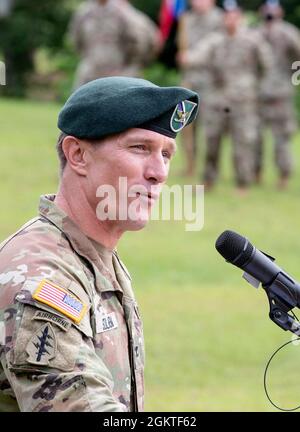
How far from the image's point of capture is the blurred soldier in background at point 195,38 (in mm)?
15695

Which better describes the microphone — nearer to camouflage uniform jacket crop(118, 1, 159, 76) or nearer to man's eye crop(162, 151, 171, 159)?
man's eye crop(162, 151, 171, 159)

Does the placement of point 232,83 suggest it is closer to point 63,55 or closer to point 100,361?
point 100,361

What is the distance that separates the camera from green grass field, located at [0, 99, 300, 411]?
25.0 ft

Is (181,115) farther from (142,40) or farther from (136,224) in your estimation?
(142,40)

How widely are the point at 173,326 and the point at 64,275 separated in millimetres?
6689

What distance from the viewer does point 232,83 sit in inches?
600

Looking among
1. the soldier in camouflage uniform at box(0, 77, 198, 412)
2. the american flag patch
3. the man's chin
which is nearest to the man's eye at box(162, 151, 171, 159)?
the soldier in camouflage uniform at box(0, 77, 198, 412)

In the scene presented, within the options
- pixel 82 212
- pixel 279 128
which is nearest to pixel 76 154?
pixel 82 212

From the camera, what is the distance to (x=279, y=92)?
651 inches

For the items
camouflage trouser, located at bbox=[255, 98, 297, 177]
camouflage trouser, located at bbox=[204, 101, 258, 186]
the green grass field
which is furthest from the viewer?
camouflage trouser, located at bbox=[255, 98, 297, 177]

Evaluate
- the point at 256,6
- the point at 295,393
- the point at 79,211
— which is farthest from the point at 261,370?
the point at 256,6

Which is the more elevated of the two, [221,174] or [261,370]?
[221,174]

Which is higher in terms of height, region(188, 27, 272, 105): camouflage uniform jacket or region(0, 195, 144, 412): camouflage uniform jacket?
region(188, 27, 272, 105): camouflage uniform jacket

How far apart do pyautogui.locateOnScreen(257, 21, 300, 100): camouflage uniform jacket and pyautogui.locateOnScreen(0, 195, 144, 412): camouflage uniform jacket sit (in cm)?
1324
